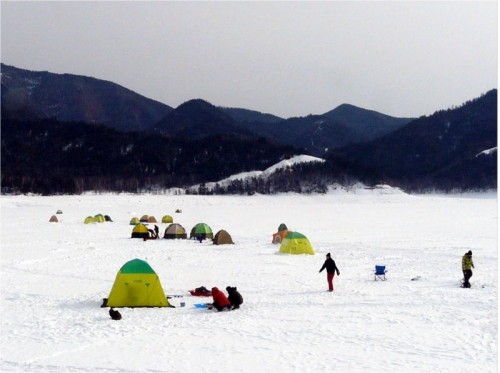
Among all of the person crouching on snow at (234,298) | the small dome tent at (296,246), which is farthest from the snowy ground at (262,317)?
the small dome tent at (296,246)

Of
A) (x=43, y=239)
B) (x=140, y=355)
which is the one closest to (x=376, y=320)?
(x=140, y=355)

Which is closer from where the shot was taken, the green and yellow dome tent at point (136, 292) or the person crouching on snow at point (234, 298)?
the person crouching on snow at point (234, 298)

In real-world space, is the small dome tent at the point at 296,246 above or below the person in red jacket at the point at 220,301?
above

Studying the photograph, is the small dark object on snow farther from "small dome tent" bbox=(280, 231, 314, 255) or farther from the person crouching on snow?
"small dome tent" bbox=(280, 231, 314, 255)

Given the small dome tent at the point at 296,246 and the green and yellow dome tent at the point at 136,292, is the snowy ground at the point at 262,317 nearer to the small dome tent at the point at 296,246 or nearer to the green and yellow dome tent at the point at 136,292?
the green and yellow dome tent at the point at 136,292

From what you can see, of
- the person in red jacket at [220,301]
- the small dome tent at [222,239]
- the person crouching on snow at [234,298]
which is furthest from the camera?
the small dome tent at [222,239]

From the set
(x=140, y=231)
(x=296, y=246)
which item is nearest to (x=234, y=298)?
(x=296, y=246)

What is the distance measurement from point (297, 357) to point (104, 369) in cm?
340

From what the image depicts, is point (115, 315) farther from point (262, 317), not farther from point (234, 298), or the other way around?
point (262, 317)

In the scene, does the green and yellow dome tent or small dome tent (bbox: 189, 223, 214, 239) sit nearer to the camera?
the green and yellow dome tent

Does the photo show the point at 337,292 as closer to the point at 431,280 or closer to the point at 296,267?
the point at 431,280

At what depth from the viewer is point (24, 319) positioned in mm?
13008

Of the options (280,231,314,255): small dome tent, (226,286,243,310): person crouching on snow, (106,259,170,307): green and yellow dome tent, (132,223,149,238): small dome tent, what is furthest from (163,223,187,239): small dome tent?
(226,286,243,310): person crouching on snow

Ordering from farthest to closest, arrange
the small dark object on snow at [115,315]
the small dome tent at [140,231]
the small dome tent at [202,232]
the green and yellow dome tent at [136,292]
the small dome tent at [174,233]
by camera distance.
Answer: the small dome tent at [174,233], the small dome tent at [140,231], the small dome tent at [202,232], the green and yellow dome tent at [136,292], the small dark object on snow at [115,315]
